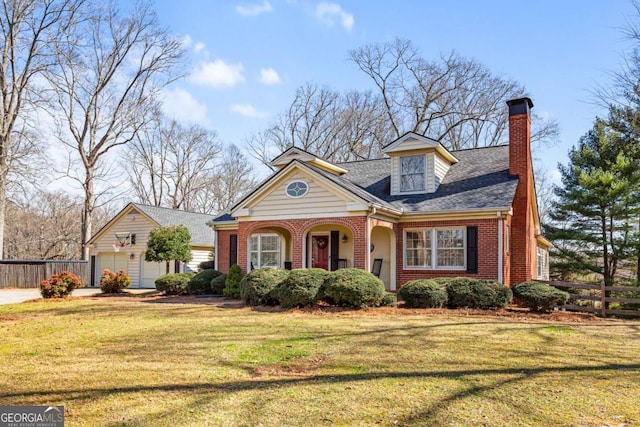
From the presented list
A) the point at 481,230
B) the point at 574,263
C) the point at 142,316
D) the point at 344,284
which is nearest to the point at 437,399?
the point at 344,284

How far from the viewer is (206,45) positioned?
1753 cm

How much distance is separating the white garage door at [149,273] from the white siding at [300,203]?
502 inches

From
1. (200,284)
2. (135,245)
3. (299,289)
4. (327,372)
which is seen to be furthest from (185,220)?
(327,372)

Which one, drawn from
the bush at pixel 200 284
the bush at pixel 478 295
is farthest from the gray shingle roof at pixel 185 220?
the bush at pixel 478 295

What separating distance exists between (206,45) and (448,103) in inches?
869

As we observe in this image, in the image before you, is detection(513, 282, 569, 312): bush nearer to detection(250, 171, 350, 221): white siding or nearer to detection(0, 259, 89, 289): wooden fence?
detection(250, 171, 350, 221): white siding

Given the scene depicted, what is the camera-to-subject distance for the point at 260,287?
1377cm

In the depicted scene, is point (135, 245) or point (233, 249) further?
point (135, 245)

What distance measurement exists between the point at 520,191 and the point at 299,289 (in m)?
8.99

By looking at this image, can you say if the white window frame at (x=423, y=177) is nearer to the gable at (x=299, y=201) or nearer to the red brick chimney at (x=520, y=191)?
the red brick chimney at (x=520, y=191)

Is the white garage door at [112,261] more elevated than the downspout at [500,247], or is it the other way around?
the downspout at [500,247]

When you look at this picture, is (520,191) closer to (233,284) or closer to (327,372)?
(233,284)

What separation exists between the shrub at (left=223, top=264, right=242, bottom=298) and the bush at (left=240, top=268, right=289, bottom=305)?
2242 mm

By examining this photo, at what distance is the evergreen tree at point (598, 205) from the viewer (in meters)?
20.1
